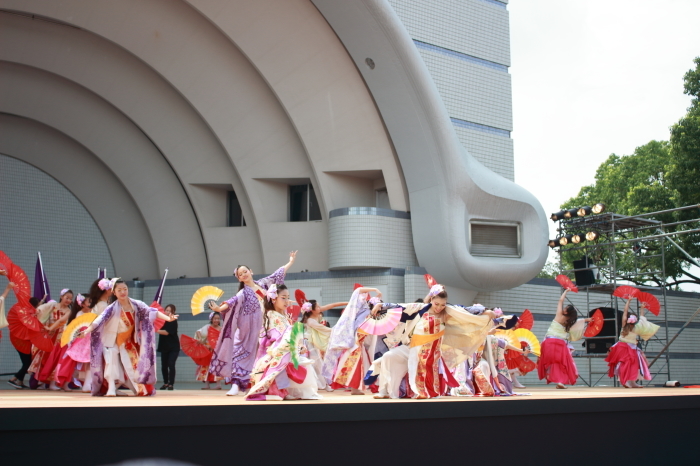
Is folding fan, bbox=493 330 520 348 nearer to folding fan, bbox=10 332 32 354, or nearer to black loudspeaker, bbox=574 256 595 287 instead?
black loudspeaker, bbox=574 256 595 287

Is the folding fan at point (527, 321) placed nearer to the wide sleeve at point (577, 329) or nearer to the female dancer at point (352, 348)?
the wide sleeve at point (577, 329)

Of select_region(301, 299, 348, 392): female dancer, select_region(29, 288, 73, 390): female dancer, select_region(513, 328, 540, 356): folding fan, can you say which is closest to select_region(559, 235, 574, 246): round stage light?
select_region(513, 328, 540, 356): folding fan

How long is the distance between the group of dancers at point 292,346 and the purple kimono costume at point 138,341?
1 cm

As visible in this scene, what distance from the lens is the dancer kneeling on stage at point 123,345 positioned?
9852mm

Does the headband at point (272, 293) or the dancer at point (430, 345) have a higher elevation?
the headband at point (272, 293)

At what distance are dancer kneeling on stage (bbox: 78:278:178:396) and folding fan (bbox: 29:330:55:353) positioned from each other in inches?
104

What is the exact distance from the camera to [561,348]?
1451cm

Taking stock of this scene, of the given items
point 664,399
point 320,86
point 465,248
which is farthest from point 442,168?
point 664,399

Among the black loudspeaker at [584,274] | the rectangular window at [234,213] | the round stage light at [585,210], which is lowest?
the black loudspeaker at [584,274]

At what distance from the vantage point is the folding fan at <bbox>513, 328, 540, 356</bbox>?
1428cm

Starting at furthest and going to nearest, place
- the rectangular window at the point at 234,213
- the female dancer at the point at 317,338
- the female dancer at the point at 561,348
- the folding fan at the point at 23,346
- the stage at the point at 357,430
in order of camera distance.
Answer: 1. the rectangular window at the point at 234,213
2. the female dancer at the point at 561,348
3. the female dancer at the point at 317,338
4. the folding fan at the point at 23,346
5. the stage at the point at 357,430

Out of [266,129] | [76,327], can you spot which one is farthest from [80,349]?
[266,129]

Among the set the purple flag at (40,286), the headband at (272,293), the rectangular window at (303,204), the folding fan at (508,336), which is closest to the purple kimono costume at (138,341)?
the headband at (272,293)

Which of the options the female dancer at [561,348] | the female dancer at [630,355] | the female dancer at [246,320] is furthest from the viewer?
the female dancer at [630,355]
